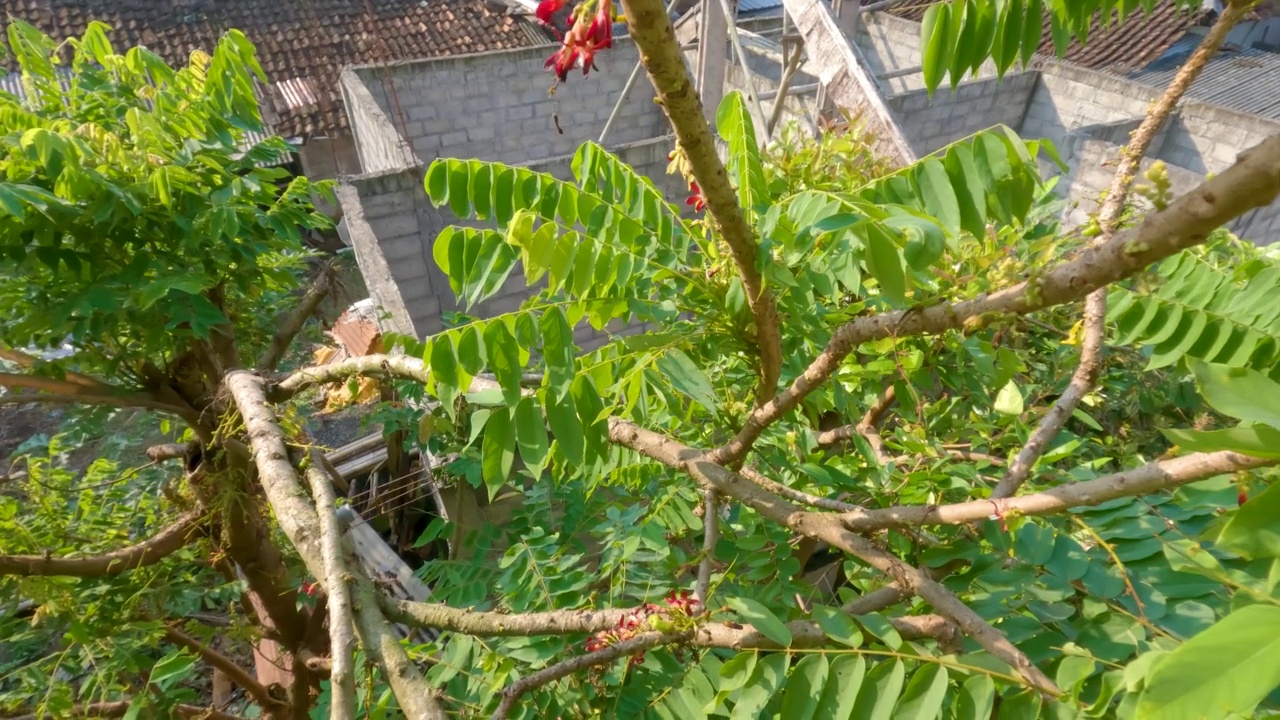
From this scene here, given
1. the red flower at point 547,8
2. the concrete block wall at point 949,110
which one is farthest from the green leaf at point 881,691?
the concrete block wall at point 949,110

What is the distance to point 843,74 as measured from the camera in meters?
4.84

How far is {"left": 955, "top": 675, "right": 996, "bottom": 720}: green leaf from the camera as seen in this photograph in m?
1.00

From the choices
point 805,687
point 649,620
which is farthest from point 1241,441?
point 649,620

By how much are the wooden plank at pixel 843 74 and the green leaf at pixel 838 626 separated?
382cm

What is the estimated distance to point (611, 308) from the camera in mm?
1519

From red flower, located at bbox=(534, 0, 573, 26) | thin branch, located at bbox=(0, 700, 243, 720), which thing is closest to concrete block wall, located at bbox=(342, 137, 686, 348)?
thin branch, located at bbox=(0, 700, 243, 720)

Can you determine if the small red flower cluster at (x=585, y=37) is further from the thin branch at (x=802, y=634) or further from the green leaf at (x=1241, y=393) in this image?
the thin branch at (x=802, y=634)

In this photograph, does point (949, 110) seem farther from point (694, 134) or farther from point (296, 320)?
point (694, 134)

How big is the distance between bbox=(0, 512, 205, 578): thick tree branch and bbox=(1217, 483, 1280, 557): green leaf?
9.37 ft

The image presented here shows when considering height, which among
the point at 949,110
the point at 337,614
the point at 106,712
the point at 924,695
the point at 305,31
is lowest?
the point at 106,712

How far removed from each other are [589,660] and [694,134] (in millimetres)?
896

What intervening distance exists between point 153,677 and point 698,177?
2.31 m

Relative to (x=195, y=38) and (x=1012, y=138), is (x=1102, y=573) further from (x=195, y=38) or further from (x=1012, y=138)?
(x=195, y=38)

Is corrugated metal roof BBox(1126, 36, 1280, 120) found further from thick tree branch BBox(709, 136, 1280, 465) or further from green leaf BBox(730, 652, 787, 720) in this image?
green leaf BBox(730, 652, 787, 720)
